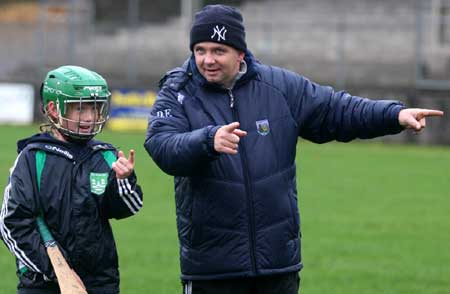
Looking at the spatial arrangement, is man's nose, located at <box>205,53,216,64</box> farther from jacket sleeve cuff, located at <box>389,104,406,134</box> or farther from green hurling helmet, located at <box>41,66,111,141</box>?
jacket sleeve cuff, located at <box>389,104,406,134</box>

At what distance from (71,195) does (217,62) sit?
3.25 ft

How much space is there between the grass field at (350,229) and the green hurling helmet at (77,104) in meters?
3.98

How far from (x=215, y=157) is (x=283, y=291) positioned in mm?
862

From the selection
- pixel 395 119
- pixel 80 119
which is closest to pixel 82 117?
pixel 80 119

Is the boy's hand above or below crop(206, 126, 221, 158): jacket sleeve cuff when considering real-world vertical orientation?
below

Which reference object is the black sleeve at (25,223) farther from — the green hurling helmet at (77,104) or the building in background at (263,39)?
the building in background at (263,39)

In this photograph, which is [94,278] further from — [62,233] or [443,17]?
[443,17]

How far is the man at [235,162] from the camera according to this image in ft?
18.4

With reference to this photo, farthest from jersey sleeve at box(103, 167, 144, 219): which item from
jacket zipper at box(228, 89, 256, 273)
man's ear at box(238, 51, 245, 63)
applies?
man's ear at box(238, 51, 245, 63)

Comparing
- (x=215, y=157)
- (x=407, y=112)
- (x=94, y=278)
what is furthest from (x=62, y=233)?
(x=407, y=112)

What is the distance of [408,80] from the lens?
30469mm

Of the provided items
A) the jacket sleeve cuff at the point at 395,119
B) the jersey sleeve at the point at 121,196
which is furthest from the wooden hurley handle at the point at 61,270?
the jacket sleeve cuff at the point at 395,119

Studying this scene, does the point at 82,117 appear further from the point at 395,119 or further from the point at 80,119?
the point at 395,119

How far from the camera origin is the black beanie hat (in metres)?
5.71
